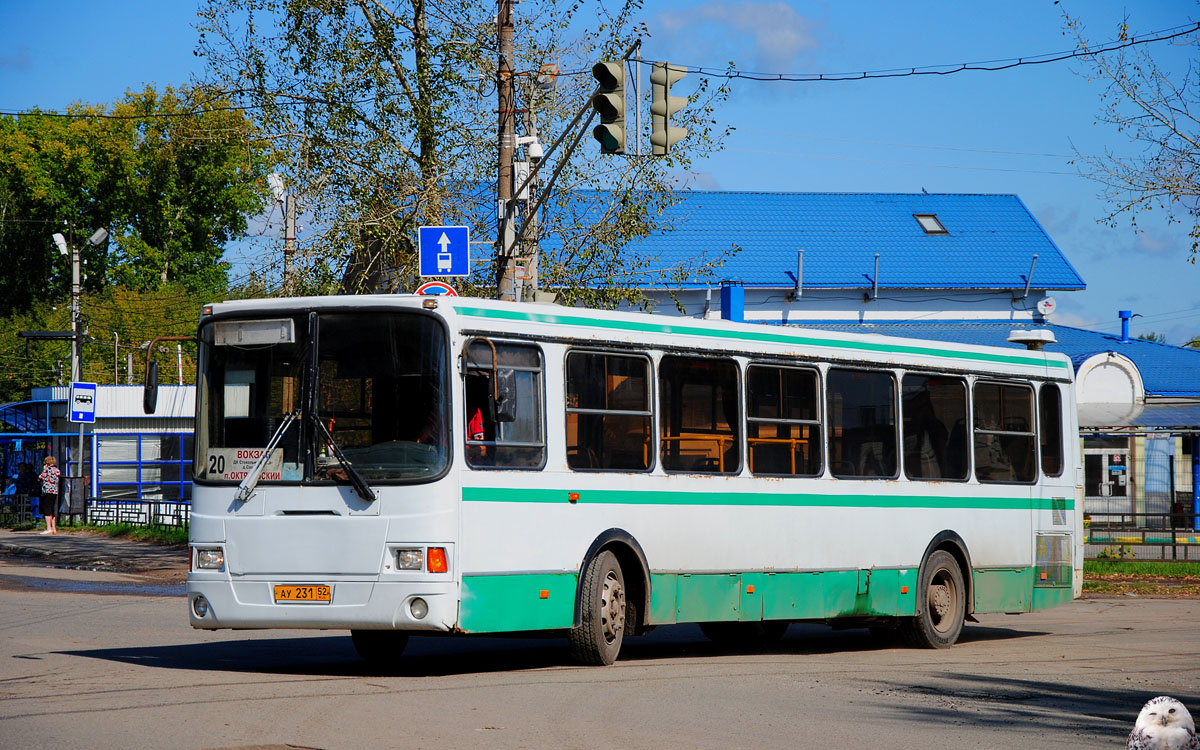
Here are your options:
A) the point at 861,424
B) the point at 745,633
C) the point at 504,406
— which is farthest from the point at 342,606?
the point at 745,633

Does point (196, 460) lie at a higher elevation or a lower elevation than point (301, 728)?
higher

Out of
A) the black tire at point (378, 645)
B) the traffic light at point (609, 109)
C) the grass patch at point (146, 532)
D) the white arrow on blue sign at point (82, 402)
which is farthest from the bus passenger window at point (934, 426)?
the white arrow on blue sign at point (82, 402)

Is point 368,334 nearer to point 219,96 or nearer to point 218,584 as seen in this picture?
point 218,584

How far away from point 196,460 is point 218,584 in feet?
3.36

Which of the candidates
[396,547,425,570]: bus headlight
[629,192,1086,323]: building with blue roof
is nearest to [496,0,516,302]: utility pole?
[396,547,425,570]: bus headlight

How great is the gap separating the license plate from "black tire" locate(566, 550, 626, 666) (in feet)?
6.61

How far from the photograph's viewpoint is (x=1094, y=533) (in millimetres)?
30672

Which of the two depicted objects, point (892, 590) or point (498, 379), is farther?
point (892, 590)

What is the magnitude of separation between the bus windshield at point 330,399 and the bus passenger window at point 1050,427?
27.7ft

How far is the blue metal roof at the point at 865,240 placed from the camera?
5069cm

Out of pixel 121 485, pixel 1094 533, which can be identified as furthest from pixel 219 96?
pixel 121 485

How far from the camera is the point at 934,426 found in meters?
15.8

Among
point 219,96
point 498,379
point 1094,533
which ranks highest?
point 219,96

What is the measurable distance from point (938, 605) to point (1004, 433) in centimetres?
212
